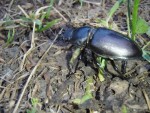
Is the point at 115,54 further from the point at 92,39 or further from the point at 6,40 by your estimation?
the point at 6,40

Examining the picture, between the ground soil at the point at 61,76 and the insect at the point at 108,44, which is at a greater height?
the insect at the point at 108,44

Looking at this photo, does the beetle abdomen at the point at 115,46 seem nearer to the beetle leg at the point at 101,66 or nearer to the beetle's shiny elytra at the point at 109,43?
the beetle's shiny elytra at the point at 109,43

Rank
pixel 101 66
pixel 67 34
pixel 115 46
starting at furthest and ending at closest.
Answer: pixel 67 34 < pixel 101 66 < pixel 115 46

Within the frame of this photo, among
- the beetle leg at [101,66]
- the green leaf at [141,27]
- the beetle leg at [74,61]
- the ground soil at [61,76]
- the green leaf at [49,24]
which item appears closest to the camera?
the ground soil at [61,76]

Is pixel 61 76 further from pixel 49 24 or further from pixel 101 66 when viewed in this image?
pixel 49 24

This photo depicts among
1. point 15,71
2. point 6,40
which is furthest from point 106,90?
point 6,40

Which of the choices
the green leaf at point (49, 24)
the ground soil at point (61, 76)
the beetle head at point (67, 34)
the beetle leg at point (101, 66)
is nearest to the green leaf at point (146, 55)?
the ground soil at point (61, 76)

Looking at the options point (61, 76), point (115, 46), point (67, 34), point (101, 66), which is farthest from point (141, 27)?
point (61, 76)
